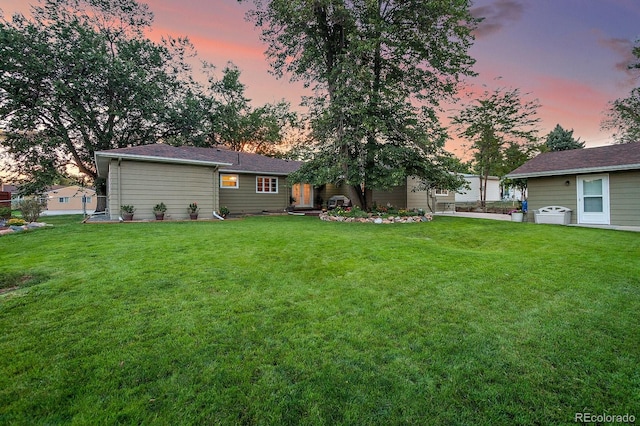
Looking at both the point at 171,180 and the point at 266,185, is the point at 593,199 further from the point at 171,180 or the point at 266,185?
the point at 171,180

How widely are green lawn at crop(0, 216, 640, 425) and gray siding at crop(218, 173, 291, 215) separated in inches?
413

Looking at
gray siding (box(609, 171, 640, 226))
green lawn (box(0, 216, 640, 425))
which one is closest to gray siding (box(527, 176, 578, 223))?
gray siding (box(609, 171, 640, 226))

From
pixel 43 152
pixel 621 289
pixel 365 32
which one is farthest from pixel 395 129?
pixel 43 152

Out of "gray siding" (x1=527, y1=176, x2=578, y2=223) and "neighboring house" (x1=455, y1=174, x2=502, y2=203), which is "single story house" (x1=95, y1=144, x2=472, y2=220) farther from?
"neighboring house" (x1=455, y1=174, x2=502, y2=203)

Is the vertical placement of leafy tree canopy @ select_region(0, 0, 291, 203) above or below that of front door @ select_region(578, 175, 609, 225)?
above

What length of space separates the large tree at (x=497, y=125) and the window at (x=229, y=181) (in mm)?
16250

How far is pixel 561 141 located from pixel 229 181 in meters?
26.5

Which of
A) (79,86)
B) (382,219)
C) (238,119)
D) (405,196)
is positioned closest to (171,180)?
(382,219)

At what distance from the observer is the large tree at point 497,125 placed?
19094 millimetres

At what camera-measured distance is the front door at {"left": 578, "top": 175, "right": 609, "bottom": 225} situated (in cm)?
1041

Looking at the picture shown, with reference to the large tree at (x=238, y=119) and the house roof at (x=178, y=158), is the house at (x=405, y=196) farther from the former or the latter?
the large tree at (x=238, y=119)

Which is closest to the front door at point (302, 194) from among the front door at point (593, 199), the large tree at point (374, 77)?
the large tree at point (374, 77)

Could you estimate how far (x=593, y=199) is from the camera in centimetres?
1073

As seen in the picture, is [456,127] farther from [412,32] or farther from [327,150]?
[327,150]
